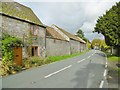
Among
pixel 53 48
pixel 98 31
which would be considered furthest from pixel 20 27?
pixel 98 31

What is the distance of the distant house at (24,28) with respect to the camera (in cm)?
2072

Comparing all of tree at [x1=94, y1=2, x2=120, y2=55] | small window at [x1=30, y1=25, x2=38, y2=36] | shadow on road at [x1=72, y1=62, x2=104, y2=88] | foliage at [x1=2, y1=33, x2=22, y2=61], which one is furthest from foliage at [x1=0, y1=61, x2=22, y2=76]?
tree at [x1=94, y1=2, x2=120, y2=55]

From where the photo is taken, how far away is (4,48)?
1778 cm

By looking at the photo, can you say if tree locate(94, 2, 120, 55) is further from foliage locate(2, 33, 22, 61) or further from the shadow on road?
foliage locate(2, 33, 22, 61)

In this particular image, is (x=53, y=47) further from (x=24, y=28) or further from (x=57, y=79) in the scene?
(x=57, y=79)

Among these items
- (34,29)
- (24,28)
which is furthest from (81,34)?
(24,28)

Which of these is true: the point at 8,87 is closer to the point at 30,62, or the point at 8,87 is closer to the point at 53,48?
the point at 30,62

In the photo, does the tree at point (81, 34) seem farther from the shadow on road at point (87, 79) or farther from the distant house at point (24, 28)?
the shadow on road at point (87, 79)

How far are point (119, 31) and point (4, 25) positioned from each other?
22.4 m

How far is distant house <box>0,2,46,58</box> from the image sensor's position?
20.7 m

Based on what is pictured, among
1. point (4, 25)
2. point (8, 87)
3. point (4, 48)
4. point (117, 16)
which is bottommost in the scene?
point (8, 87)

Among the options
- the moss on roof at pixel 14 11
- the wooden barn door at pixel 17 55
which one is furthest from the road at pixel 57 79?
the moss on roof at pixel 14 11

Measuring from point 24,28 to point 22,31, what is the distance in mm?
600

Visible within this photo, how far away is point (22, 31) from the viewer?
77.2 feet
